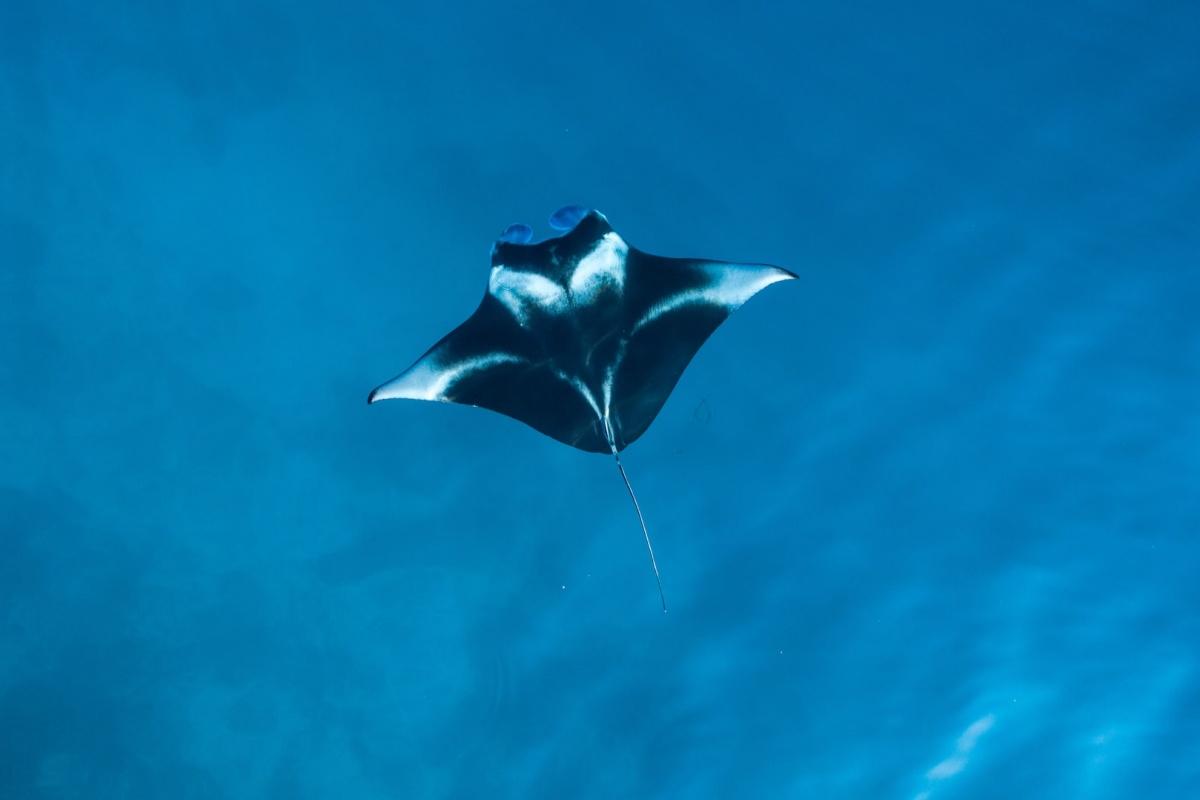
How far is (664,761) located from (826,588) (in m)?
3.93

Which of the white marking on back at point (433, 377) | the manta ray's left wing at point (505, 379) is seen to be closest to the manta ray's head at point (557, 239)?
the manta ray's left wing at point (505, 379)

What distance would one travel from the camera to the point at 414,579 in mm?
9898

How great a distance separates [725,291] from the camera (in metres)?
5.47

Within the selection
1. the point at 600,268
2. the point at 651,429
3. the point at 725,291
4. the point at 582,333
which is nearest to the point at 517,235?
the point at 600,268

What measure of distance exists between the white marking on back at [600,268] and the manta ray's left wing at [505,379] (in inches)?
22.0

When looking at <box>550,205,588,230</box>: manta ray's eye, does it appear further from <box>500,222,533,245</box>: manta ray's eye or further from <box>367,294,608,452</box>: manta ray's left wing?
<box>367,294,608,452</box>: manta ray's left wing

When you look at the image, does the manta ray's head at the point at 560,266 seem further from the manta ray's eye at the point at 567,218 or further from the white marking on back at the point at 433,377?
the white marking on back at the point at 433,377

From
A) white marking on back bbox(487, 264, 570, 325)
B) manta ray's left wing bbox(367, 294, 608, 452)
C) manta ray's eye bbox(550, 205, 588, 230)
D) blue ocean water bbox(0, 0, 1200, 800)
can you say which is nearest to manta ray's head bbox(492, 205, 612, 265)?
manta ray's eye bbox(550, 205, 588, 230)

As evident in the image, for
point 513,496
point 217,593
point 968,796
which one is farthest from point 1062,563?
point 217,593

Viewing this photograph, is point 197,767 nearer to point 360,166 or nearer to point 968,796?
point 360,166

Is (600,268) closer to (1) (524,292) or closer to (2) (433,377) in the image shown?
(1) (524,292)

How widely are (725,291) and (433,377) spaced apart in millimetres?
2361

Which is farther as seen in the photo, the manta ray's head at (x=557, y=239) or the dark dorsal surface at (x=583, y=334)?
the dark dorsal surface at (x=583, y=334)

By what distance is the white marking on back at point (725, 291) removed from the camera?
5.36 m
